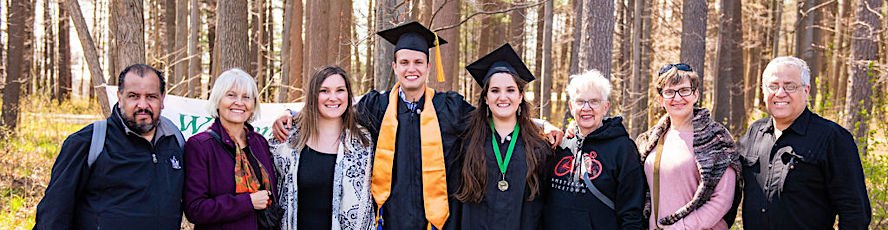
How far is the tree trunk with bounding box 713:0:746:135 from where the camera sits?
16250 mm

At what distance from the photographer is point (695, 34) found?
1309 centimetres

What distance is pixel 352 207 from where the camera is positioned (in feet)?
12.6

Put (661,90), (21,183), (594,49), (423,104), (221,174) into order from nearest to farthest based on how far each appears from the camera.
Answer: (221,174)
(661,90)
(423,104)
(594,49)
(21,183)

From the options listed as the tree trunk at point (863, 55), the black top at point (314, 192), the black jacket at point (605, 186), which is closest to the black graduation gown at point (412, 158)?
the black top at point (314, 192)

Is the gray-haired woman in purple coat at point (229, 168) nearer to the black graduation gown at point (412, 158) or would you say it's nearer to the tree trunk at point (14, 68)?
the black graduation gown at point (412, 158)

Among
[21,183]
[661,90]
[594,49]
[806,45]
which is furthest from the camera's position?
[806,45]

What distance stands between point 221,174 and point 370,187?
902 millimetres

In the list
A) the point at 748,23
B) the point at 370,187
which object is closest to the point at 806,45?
the point at 748,23

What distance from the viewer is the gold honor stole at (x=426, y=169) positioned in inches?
156

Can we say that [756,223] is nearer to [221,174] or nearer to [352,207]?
[352,207]

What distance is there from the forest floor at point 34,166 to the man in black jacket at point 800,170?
4.34 m

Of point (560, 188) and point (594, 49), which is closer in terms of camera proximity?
point (560, 188)

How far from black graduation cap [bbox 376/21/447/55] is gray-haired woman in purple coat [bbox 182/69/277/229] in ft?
3.43

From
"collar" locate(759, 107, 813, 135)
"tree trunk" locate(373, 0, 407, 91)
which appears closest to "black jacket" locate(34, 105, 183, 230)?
"collar" locate(759, 107, 813, 135)
